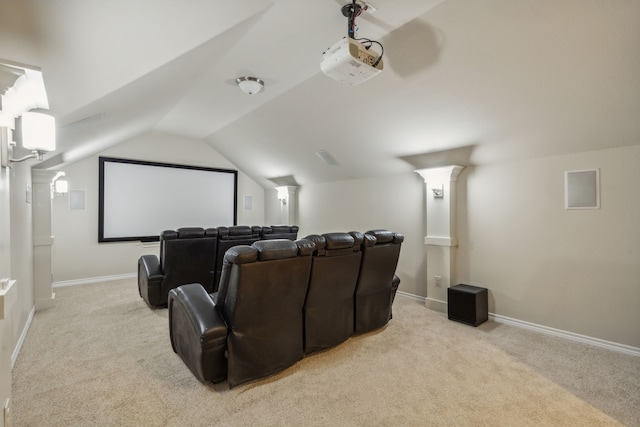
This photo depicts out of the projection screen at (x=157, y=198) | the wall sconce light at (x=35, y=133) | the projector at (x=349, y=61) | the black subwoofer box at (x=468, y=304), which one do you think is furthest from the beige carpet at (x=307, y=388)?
the projection screen at (x=157, y=198)

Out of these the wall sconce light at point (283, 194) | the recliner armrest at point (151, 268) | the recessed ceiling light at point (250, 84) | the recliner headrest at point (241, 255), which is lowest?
the recliner armrest at point (151, 268)

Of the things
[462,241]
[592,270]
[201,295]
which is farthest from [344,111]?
[592,270]

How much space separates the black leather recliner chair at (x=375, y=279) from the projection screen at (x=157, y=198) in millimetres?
4812

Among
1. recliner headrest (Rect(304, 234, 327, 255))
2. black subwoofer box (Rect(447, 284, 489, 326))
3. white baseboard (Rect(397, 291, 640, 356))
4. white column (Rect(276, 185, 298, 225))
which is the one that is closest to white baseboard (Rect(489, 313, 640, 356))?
white baseboard (Rect(397, 291, 640, 356))

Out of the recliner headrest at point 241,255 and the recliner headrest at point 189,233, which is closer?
the recliner headrest at point 241,255

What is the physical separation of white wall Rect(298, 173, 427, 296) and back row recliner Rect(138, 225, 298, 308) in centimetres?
224

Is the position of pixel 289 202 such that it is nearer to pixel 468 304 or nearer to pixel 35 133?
pixel 468 304

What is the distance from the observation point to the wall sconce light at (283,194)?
6.80 meters

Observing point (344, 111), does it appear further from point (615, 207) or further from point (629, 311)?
point (629, 311)

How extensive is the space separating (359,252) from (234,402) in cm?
152

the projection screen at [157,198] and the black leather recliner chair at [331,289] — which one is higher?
the projection screen at [157,198]

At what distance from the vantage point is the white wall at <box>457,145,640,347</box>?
9.34 feet

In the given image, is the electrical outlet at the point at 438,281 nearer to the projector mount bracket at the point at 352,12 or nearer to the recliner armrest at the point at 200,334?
the recliner armrest at the point at 200,334

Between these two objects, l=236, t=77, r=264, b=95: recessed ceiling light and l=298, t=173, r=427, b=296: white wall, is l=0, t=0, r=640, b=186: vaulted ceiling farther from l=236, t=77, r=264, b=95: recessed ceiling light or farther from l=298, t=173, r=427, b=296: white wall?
l=298, t=173, r=427, b=296: white wall
